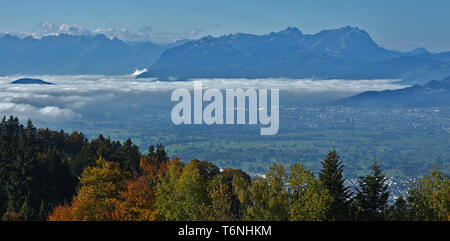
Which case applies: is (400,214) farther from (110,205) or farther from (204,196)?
(110,205)

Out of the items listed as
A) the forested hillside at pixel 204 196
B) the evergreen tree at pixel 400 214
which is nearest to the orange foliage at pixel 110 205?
the forested hillside at pixel 204 196

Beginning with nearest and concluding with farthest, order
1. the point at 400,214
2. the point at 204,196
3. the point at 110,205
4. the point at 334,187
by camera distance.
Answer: the point at 334,187 < the point at 204,196 < the point at 110,205 < the point at 400,214

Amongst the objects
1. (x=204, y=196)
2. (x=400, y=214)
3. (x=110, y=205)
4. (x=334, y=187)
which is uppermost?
(x=334, y=187)

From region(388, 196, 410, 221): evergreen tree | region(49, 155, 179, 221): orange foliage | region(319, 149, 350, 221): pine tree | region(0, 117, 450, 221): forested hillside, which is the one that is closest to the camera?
region(0, 117, 450, 221): forested hillside

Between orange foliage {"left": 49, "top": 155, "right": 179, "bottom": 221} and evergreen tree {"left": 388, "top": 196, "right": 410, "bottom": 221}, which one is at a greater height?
orange foliage {"left": 49, "top": 155, "right": 179, "bottom": 221}

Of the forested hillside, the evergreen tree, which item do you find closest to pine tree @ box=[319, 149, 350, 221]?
the forested hillside

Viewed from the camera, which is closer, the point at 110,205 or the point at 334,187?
the point at 334,187

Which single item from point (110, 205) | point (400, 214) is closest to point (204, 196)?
point (110, 205)

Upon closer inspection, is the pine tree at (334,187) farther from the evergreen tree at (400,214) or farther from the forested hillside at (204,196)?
the evergreen tree at (400,214)

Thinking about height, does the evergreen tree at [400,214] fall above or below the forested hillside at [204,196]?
below

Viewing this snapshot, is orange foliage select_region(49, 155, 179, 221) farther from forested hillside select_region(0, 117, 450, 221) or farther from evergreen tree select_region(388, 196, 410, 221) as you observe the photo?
evergreen tree select_region(388, 196, 410, 221)

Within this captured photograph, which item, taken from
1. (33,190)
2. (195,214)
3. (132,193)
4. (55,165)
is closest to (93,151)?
(55,165)
